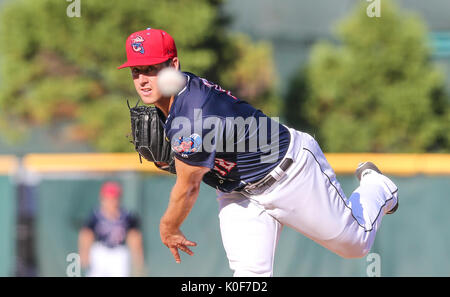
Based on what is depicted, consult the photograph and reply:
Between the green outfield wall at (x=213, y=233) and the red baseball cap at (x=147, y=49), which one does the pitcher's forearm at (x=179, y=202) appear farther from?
the green outfield wall at (x=213, y=233)

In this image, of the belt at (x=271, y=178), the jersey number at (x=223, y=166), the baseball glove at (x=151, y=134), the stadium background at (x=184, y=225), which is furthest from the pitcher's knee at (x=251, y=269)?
the stadium background at (x=184, y=225)

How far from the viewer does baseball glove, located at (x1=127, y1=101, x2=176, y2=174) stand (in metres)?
3.84

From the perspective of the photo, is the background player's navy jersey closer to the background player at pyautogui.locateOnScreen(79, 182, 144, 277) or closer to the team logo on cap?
the background player at pyautogui.locateOnScreen(79, 182, 144, 277)

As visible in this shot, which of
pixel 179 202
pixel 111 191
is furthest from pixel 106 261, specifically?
pixel 179 202

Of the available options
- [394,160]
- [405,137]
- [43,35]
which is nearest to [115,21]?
[43,35]

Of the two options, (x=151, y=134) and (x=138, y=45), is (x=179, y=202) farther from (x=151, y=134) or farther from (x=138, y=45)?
(x=138, y=45)

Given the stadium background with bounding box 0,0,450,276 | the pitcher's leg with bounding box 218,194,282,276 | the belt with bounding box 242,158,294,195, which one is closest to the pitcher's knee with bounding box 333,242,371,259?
the pitcher's leg with bounding box 218,194,282,276

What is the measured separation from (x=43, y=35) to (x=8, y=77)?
0.98 m

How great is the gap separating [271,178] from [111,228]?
3.75 m

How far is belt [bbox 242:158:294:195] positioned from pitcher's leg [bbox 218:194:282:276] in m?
0.12

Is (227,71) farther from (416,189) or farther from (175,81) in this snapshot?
(175,81)

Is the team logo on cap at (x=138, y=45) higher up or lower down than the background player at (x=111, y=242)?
higher up

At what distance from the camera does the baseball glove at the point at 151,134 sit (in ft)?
12.6

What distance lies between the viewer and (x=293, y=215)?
3818mm
